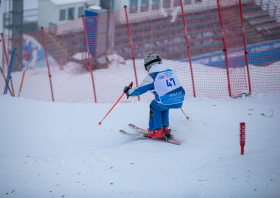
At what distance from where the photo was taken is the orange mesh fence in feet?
21.8

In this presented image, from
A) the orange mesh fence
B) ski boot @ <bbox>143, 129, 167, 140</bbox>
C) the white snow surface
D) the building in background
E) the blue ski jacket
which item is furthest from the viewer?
the building in background

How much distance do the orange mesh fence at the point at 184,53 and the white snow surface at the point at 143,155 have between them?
62.4 inches

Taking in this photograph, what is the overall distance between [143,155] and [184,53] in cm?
1079

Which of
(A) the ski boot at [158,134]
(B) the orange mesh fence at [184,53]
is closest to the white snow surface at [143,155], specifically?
(A) the ski boot at [158,134]

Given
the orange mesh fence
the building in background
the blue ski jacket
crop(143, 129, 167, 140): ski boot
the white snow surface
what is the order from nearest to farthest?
the white snow surface, the blue ski jacket, crop(143, 129, 167, 140): ski boot, the orange mesh fence, the building in background

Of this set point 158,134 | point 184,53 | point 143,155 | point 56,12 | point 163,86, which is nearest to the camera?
point 143,155

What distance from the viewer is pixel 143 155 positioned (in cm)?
323

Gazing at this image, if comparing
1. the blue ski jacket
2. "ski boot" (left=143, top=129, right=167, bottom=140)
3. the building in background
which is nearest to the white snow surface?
"ski boot" (left=143, top=129, right=167, bottom=140)

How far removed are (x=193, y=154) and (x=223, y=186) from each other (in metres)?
0.99

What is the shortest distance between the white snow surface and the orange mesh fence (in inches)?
62.4

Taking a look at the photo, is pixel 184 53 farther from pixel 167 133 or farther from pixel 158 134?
pixel 158 134

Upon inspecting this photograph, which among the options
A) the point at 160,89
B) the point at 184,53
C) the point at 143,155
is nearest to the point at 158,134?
the point at 143,155

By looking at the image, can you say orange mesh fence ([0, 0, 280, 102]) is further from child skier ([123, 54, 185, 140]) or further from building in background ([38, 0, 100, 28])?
building in background ([38, 0, 100, 28])

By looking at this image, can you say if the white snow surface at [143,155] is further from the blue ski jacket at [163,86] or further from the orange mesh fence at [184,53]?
the orange mesh fence at [184,53]
